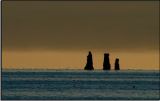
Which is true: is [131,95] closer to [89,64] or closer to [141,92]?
[141,92]

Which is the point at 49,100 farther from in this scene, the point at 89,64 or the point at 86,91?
the point at 89,64

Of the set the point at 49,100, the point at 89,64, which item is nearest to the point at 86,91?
the point at 49,100

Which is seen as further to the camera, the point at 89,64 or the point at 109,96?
the point at 89,64

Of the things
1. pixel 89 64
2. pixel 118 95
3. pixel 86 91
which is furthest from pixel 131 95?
pixel 89 64

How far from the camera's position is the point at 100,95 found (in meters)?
59.6

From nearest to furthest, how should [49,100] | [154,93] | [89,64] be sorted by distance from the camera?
[49,100]
[154,93]
[89,64]

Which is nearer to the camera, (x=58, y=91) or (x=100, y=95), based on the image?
(x=100, y=95)

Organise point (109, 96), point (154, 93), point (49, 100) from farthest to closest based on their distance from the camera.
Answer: point (154, 93), point (109, 96), point (49, 100)

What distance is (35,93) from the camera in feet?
199

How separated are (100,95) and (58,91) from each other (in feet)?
18.3

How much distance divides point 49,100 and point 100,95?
6.24 metres

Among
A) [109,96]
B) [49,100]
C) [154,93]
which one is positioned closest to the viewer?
[49,100]

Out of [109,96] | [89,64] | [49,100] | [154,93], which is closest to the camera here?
[49,100]

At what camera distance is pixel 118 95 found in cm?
6006
